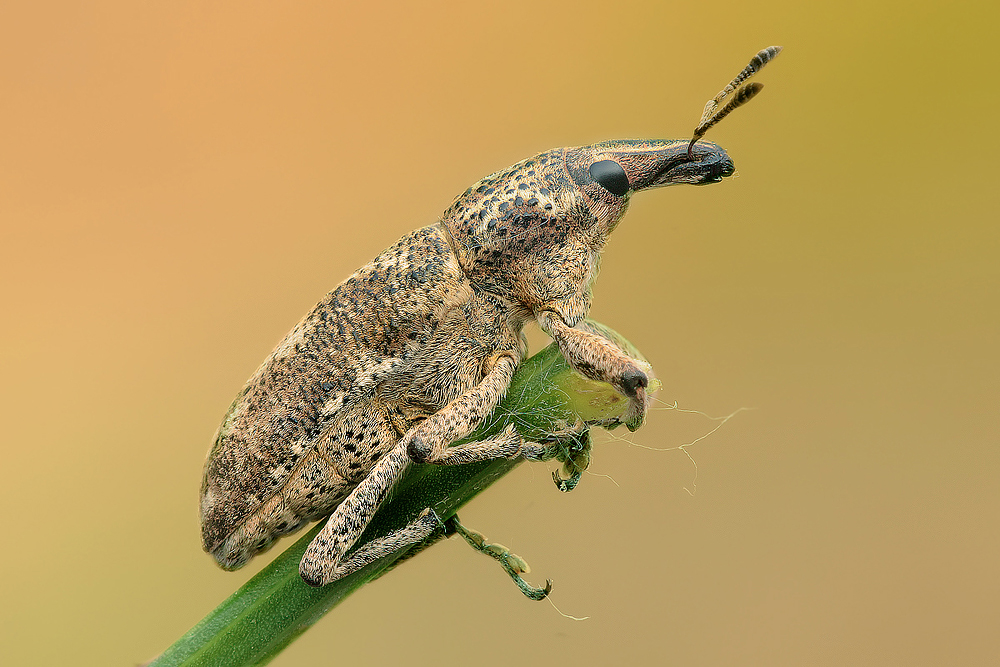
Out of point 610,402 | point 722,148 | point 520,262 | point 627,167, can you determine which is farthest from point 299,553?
point 722,148

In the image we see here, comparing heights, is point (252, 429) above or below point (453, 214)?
below

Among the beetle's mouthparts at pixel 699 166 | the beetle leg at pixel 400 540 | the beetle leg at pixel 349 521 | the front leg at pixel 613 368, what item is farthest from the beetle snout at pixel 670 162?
the beetle leg at pixel 400 540

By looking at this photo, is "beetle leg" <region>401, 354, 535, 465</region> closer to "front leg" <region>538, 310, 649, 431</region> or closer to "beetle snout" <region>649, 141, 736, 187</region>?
"front leg" <region>538, 310, 649, 431</region>

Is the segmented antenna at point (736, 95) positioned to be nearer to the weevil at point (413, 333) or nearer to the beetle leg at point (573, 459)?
the weevil at point (413, 333)

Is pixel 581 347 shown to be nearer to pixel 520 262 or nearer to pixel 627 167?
pixel 520 262

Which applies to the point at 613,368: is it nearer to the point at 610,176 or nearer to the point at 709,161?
the point at 610,176

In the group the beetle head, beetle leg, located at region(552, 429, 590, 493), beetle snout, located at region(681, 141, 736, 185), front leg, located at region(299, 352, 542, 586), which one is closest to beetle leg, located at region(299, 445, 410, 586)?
front leg, located at region(299, 352, 542, 586)
